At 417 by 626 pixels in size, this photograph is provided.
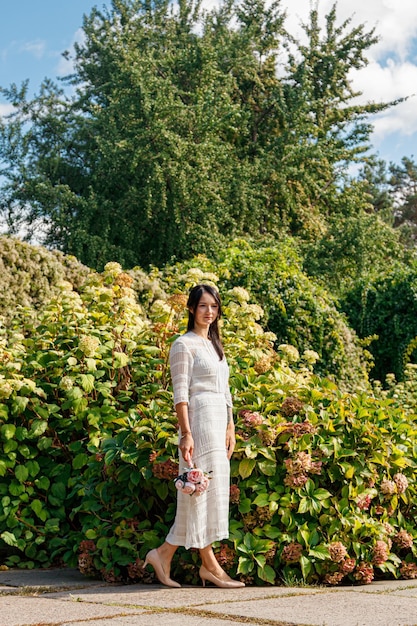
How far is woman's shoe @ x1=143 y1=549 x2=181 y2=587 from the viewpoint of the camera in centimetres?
411

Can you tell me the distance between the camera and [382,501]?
466 cm

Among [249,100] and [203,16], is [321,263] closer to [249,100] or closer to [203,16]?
[249,100]

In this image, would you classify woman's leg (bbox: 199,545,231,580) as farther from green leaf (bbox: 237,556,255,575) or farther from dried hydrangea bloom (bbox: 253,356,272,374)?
dried hydrangea bloom (bbox: 253,356,272,374)

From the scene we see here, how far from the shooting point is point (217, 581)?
4078mm

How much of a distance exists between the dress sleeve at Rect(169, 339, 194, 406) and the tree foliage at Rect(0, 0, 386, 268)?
36.5 feet

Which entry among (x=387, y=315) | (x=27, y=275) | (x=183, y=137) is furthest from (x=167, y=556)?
(x=183, y=137)

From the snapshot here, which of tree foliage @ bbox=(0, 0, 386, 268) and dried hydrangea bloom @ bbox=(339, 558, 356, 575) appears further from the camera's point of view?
tree foliage @ bbox=(0, 0, 386, 268)

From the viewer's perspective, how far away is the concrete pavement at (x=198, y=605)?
3131 millimetres

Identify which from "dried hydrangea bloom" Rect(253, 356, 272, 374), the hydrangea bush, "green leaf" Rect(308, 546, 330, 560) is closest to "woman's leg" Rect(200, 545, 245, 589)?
the hydrangea bush

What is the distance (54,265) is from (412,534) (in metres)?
4.48

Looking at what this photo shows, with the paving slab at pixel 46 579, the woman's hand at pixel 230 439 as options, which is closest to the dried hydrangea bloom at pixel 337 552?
the woman's hand at pixel 230 439

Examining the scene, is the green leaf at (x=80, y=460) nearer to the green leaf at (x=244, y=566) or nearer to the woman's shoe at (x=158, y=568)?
the woman's shoe at (x=158, y=568)

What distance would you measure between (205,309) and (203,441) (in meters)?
0.69

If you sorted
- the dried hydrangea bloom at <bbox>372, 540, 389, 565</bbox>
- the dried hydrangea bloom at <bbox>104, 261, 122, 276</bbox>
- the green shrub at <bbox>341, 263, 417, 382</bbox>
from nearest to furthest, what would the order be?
the dried hydrangea bloom at <bbox>372, 540, 389, 565</bbox> < the dried hydrangea bloom at <bbox>104, 261, 122, 276</bbox> < the green shrub at <bbox>341, 263, 417, 382</bbox>
